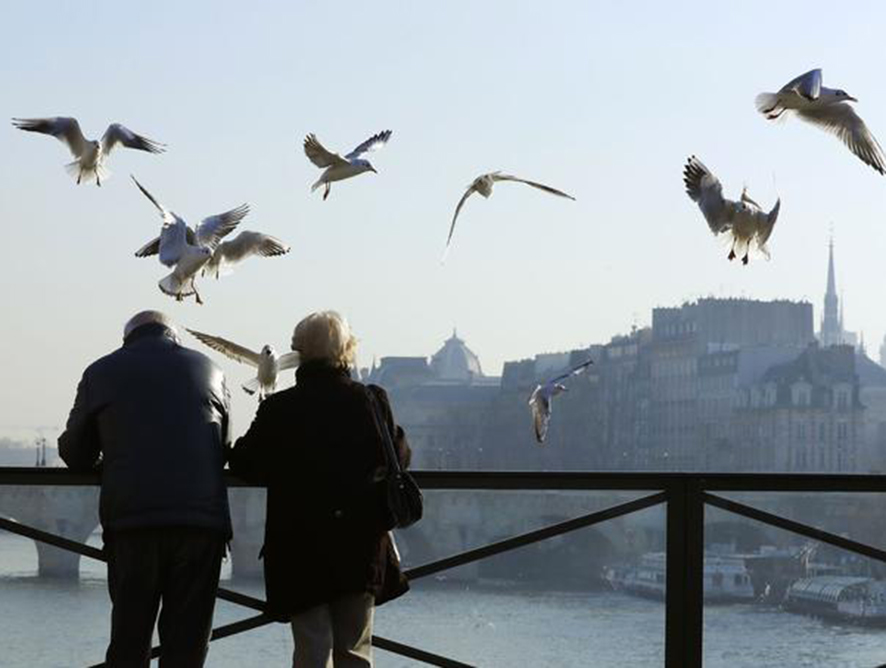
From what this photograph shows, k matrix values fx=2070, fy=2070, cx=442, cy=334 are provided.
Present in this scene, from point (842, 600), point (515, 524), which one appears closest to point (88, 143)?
point (842, 600)

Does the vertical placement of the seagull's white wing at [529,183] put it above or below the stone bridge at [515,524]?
above

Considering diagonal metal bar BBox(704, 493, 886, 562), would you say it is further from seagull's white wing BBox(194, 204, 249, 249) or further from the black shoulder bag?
seagull's white wing BBox(194, 204, 249, 249)

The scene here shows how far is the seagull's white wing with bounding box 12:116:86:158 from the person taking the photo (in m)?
8.02

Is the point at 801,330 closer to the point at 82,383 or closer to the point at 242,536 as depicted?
the point at 242,536

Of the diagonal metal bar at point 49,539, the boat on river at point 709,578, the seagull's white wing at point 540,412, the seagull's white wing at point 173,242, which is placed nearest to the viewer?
the diagonal metal bar at point 49,539

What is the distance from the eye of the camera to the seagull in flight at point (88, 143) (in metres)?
8.05

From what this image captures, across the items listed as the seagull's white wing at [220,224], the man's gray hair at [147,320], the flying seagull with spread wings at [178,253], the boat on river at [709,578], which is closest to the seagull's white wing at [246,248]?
the seagull's white wing at [220,224]

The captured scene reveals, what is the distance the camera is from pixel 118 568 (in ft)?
13.1

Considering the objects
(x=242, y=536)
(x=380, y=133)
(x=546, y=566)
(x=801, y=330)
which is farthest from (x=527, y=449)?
(x=380, y=133)

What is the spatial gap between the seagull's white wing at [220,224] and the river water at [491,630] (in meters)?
22.1

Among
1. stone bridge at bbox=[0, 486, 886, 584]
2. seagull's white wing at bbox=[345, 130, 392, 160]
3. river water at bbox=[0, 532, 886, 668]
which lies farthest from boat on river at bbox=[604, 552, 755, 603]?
seagull's white wing at bbox=[345, 130, 392, 160]

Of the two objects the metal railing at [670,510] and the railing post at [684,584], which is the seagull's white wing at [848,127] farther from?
the railing post at [684,584]

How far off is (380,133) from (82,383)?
14.6 feet

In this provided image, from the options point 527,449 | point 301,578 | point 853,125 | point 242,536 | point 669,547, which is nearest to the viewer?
point 301,578
